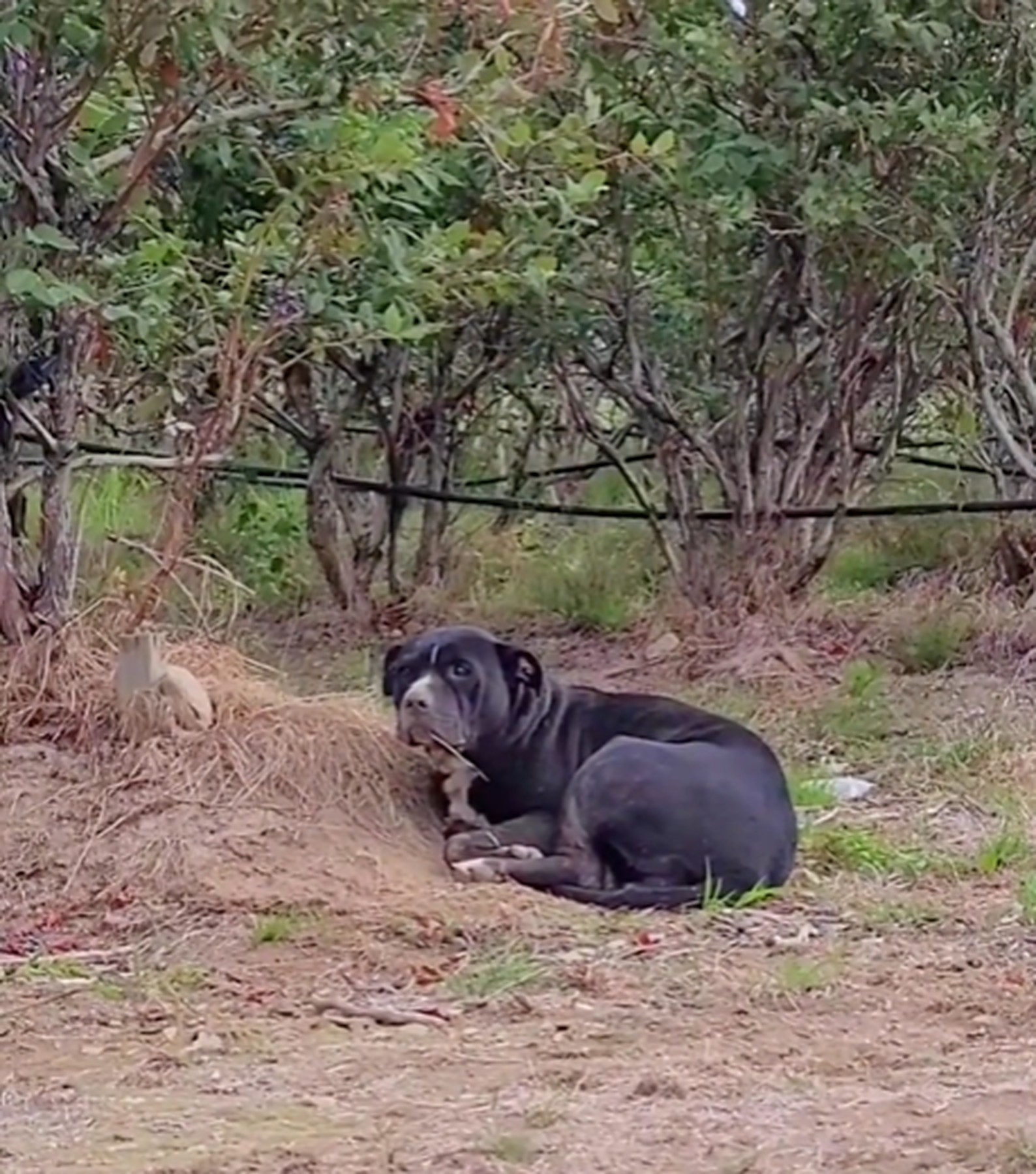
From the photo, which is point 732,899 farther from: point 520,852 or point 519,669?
point 519,669

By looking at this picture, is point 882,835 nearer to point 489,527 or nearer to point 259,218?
point 259,218

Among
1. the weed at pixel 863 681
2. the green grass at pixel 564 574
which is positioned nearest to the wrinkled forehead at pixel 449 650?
the weed at pixel 863 681

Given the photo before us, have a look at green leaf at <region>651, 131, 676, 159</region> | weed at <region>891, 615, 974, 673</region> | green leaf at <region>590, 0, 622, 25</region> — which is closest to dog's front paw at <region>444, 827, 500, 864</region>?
green leaf at <region>590, 0, 622, 25</region>

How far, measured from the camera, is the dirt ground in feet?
13.8

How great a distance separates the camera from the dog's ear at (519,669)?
688 centimetres

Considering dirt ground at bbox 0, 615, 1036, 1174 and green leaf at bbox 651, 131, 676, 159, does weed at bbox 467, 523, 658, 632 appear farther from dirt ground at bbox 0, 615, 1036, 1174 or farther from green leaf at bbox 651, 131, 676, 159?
dirt ground at bbox 0, 615, 1036, 1174

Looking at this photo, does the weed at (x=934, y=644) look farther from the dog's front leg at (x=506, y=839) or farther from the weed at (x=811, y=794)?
the dog's front leg at (x=506, y=839)

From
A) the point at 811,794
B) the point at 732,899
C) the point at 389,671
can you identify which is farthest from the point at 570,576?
the point at 732,899

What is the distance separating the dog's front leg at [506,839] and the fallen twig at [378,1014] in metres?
1.27

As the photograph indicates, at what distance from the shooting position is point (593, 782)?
21.4 ft

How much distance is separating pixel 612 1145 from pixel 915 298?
21.7 feet

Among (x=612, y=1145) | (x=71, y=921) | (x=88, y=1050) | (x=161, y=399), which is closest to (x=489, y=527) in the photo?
(x=161, y=399)

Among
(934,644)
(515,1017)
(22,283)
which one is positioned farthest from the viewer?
(934,644)

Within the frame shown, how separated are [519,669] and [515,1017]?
1.81 metres
